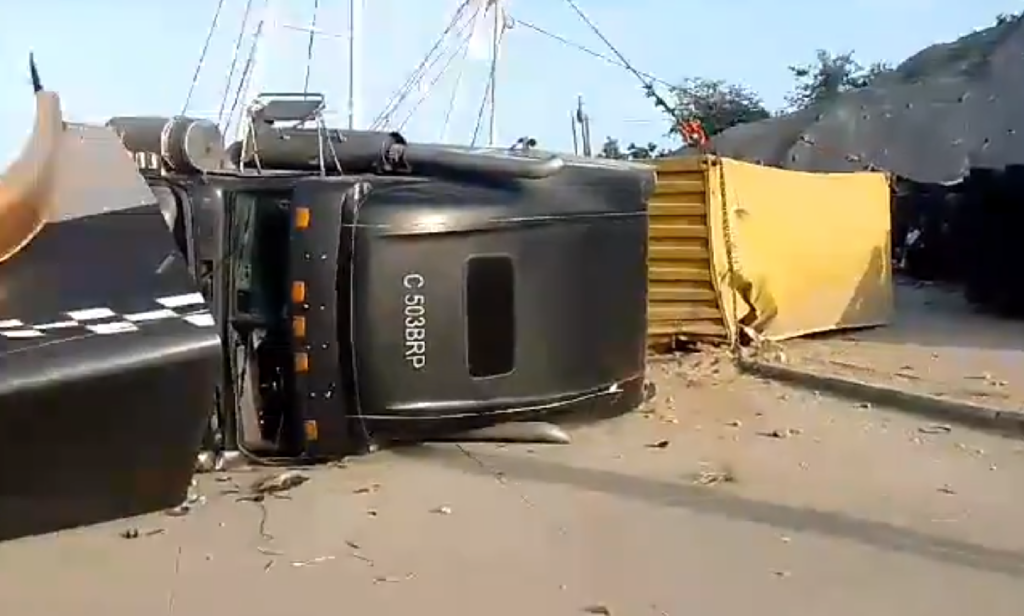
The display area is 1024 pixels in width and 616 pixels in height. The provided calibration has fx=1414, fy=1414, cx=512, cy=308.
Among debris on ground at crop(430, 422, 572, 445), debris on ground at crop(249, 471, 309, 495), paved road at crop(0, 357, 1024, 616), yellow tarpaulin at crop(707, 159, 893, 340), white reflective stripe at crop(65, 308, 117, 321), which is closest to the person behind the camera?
paved road at crop(0, 357, 1024, 616)

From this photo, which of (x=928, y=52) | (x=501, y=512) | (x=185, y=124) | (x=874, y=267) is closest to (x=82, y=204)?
(x=185, y=124)

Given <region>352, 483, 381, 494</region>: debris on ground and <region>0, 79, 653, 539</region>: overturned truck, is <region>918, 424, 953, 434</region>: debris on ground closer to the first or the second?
<region>0, 79, 653, 539</region>: overturned truck

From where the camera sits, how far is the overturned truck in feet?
18.8

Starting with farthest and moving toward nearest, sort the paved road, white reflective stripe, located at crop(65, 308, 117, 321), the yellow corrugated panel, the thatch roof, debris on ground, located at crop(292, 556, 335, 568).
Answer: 1. the thatch roof
2. the yellow corrugated panel
3. white reflective stripe, located at crop(65, 308, 117, 321)
4. debris on ground, located at crop(292, 556, 335, 568)
5. the paved road

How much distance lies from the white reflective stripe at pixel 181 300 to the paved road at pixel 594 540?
923 millimetres

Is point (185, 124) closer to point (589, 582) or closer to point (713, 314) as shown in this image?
point (589, 582)

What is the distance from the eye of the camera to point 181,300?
6.25 meters

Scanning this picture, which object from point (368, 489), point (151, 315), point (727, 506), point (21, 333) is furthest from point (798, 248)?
point (21, 333)

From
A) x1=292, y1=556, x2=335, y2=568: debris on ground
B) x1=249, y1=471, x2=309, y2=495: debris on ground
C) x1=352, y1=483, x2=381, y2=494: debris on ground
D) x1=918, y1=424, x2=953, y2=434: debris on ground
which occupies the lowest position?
x1=918, y1=424, x2=953, y2=434: debris on ground

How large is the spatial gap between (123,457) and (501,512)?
5.35 ft

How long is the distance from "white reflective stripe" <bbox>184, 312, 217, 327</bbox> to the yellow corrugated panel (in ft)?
18.5

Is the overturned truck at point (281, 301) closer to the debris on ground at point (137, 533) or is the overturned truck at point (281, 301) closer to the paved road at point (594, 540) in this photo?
the debris on ground at point (137, 533)

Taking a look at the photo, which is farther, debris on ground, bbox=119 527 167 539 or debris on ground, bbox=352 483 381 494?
debris on ground, bbox=352 483 381 494

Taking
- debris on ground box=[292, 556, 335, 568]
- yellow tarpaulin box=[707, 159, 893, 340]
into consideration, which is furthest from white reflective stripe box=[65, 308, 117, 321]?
yellow tarpaulin box=[707, 159, 893, 340]
